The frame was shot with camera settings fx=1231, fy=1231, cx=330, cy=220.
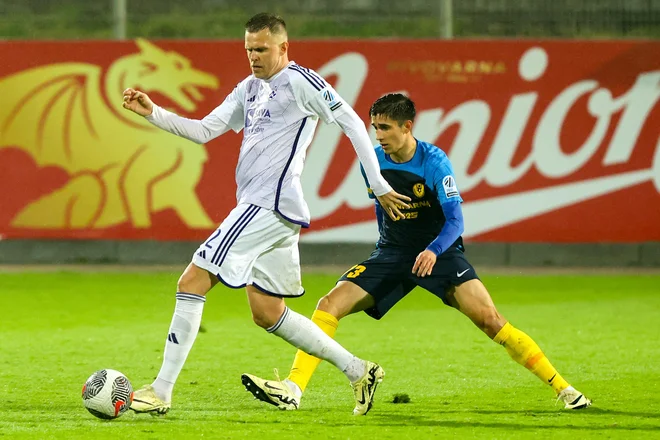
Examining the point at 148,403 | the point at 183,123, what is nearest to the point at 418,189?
the point at 183,123

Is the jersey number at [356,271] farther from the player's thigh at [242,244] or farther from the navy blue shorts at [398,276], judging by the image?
the player's thigh at [242,244]

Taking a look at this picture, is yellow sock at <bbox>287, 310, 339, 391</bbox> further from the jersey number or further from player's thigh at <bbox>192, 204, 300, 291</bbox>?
player's thigh at <bbox>192, 204, 300, 291</bbox>

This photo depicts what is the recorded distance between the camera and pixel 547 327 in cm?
964

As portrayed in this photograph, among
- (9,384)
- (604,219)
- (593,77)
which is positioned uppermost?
(593,77)

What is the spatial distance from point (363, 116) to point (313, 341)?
7.74 meters

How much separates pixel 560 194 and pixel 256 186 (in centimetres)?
819

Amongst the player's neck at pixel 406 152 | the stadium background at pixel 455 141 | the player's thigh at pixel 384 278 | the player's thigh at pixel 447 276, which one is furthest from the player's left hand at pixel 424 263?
the stadium background at pixel 455 141

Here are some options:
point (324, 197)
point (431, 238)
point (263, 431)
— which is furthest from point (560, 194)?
point (263, 431)

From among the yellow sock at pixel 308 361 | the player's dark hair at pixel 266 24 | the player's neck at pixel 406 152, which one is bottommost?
the yellow sock at pixel 308 361

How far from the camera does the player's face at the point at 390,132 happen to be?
627cm

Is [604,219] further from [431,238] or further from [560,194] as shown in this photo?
[431,238]

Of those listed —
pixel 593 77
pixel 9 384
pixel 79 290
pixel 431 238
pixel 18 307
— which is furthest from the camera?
pixel 593 77

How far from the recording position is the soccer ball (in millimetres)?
5727

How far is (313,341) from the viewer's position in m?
6.04
